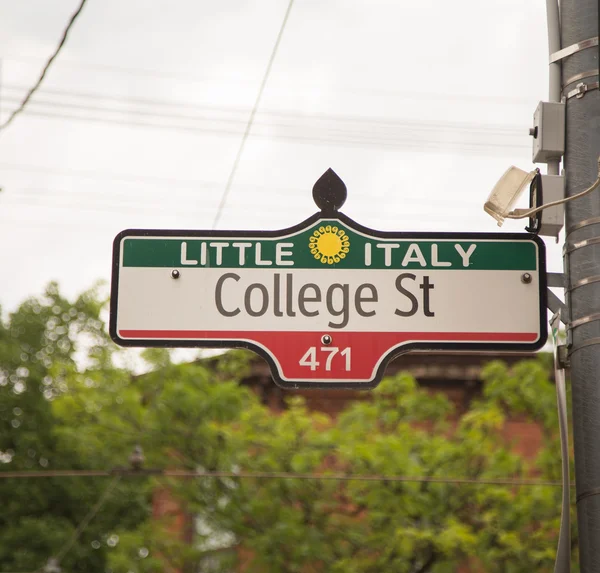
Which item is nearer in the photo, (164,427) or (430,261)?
(430,261)

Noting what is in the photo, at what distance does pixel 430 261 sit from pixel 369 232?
0.77 ft

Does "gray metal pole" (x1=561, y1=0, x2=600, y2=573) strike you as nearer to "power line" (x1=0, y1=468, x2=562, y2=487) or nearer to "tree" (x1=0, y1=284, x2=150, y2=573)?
"power line" (x1=0, y1=468, x2=562, y2=487)

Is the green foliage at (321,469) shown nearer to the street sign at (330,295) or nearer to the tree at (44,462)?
the tree at (44,462)

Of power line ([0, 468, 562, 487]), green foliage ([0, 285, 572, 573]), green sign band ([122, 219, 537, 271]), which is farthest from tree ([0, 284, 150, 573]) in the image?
green sign band ([122, 219, 537, 271])

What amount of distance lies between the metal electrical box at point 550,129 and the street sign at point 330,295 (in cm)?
31

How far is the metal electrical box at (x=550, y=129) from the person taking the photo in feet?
10.7

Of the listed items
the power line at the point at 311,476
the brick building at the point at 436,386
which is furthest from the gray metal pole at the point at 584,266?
the brick building at the point at 436,386

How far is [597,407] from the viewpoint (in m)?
2.92

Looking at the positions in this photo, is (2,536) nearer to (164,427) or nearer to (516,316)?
(164,427)

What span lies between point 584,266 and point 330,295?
2.72ft

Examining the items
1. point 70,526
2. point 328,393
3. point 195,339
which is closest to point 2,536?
point 70,526

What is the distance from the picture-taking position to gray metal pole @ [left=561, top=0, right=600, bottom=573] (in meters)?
2.89

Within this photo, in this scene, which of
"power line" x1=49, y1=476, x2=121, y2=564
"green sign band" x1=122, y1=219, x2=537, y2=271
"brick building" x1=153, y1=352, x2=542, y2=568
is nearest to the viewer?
"green sign band" x1=122, y1=219, x2=537, y2=271

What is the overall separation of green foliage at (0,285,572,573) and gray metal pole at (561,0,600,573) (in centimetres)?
1001
